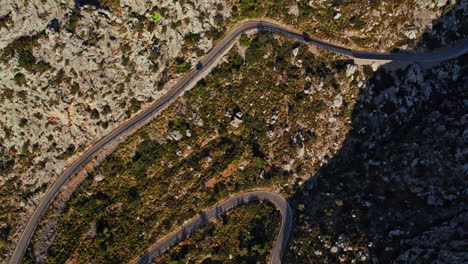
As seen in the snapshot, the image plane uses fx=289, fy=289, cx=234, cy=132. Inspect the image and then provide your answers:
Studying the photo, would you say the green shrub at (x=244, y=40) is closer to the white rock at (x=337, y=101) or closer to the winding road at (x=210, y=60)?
the winding road at (x=210, y=60)

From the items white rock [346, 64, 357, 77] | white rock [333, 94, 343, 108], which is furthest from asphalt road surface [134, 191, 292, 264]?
white rock [346, 64, 357, 77]

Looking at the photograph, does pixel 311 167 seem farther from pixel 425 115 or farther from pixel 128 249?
pixel 128 249

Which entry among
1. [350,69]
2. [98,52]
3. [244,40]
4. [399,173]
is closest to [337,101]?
[350,69]

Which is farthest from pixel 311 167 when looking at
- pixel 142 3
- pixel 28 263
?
pixel 28 263

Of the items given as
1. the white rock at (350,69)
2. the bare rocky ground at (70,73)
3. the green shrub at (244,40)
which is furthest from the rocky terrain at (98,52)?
the white rock at (350,69)

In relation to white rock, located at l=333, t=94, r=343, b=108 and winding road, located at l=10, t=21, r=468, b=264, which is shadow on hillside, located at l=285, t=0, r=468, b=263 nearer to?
winding road, located at l=10, t=21, r=468, b=264
